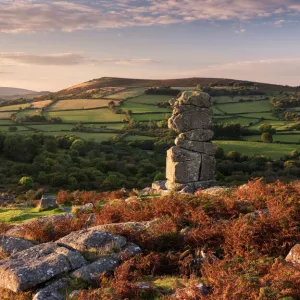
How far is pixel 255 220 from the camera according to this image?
10328 millimetres

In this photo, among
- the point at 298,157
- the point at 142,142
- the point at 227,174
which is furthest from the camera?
the point at 142,142

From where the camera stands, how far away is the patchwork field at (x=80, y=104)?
102500mm

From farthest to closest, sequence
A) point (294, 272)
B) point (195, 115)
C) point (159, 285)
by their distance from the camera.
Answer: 1. point (195, 115)
2. point (159, 285)
3. point (294, 272)

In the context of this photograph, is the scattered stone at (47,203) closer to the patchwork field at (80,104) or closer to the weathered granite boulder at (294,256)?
the weathered granite boulder at (294,256)

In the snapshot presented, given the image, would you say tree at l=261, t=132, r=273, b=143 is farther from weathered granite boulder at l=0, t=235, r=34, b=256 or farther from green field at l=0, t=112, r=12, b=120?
green field at l=0, t=112, r=12, b=120

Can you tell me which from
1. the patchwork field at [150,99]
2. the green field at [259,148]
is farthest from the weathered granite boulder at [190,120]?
the patchwork field at [150,99]

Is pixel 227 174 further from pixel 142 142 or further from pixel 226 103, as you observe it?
pixel 226 103

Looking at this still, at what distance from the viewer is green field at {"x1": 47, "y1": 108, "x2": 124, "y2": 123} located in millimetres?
88125

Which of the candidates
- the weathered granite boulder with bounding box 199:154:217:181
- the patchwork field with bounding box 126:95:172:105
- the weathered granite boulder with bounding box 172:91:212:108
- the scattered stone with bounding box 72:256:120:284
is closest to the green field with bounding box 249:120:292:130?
the patchwork field with bounding box 126:95:172:105

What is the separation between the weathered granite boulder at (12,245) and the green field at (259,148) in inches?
2159

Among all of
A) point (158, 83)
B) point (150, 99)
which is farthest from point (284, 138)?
point (158, 83)

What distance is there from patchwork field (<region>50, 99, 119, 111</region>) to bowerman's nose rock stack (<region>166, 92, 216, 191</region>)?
8036cm

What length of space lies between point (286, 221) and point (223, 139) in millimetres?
64147

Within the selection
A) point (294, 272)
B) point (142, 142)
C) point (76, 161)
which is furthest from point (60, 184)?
point (294, 272)
